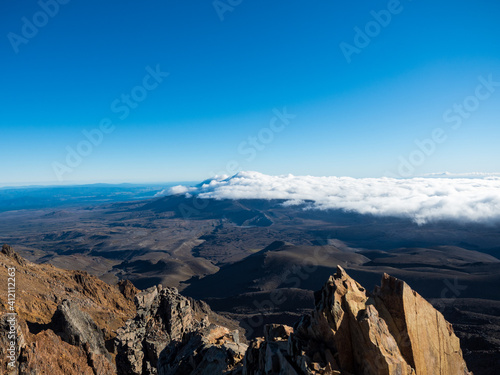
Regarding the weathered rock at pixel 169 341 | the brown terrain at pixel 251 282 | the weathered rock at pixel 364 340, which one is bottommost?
the brown terrain at pixel 251 282

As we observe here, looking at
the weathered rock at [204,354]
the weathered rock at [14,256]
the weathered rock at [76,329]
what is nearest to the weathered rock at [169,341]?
the weathered rock at [204,354]

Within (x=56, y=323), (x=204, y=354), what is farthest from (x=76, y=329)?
(x=204, y=354)

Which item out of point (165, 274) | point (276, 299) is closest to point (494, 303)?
point (276, 299)

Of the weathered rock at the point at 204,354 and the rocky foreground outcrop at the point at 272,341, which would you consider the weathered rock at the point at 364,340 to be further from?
A: the weathered rock at the point at 204,354

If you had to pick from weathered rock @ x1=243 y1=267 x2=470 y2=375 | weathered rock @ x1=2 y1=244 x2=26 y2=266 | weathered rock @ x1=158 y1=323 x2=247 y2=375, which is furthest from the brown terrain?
weathered rock @ x1=243 y1=267 x2=470 y2=375

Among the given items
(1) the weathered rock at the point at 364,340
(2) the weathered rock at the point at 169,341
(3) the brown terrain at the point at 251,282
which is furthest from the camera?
(3) the brown terrain at the point at 251,282

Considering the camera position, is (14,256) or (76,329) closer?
(76,329)

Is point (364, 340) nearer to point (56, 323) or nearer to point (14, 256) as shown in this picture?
point (56, 323)

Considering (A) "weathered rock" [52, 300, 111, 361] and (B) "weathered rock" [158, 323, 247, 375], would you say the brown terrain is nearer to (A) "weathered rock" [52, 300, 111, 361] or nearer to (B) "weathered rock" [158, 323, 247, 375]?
(A) "weathered rock" [52, 300, 111, 361]

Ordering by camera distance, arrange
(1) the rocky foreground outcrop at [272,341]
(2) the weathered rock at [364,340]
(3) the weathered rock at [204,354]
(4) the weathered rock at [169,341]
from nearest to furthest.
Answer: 1. (2) the weathered rock at [364,340]
2. (1) the rocky foreground outcrop at [272,341]
3. (3) the weathered rock at [204,354]
4. (4) the weathered rock at [169,341]
